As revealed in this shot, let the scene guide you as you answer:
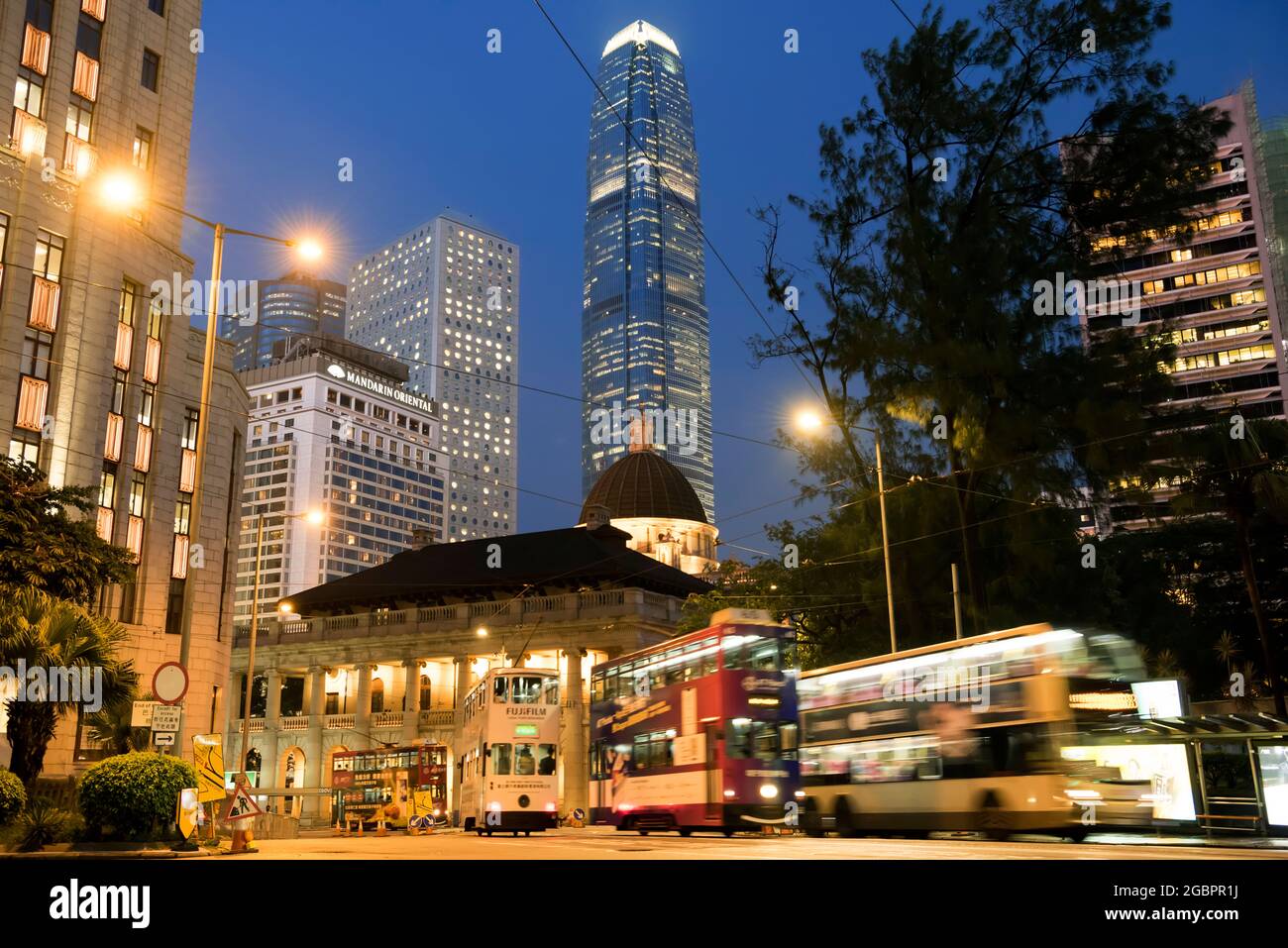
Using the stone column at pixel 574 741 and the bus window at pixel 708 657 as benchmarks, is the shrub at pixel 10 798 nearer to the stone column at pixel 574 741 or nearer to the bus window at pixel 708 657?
the bus window at pixel 708 657

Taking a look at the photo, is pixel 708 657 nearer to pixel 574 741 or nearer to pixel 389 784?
pixel 389 784

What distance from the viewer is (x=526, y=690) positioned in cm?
3175

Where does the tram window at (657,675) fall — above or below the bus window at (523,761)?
above

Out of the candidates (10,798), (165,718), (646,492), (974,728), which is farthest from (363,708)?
(974,728)

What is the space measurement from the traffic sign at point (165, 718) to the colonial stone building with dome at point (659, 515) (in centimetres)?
7790

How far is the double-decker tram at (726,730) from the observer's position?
84.7 ft

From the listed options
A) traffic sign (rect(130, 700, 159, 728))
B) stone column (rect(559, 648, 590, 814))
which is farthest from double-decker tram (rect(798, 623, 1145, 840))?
stone column (rect(559, 648, 590, 814))

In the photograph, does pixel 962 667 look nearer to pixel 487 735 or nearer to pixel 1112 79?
pixel 487 735

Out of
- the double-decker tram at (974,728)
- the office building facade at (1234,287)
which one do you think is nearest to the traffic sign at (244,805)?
the double-decker tram at (974,728)

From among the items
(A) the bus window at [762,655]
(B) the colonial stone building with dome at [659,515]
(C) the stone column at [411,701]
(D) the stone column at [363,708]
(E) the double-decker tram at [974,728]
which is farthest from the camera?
(B) the colonial stone building with dome at [659,515]
